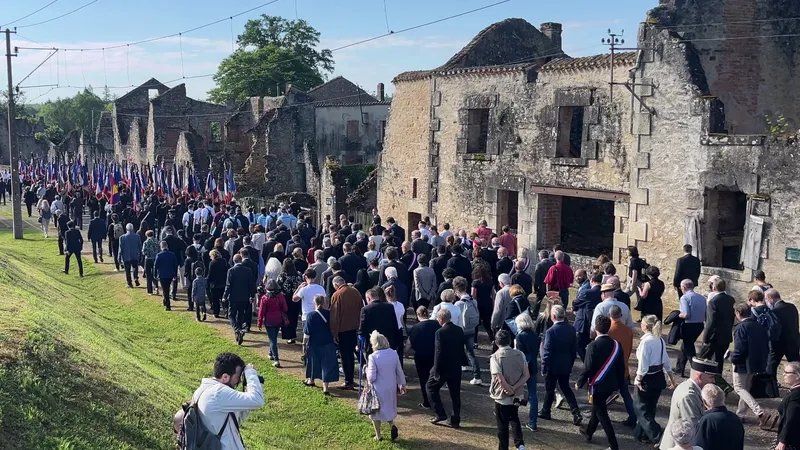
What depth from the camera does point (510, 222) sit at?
21750mm

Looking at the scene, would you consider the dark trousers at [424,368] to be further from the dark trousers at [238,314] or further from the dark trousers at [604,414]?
the dark trousers at [238,314]

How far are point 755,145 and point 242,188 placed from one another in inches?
1060

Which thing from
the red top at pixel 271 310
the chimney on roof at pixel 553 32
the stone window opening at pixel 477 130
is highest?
the chimney on roof at pixel 553 32

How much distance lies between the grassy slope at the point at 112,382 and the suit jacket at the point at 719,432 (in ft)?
13.0

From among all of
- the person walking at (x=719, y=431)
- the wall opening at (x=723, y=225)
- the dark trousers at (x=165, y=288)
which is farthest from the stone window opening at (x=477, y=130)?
the person walking at (x=719, y=431)

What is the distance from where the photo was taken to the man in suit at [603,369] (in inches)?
331

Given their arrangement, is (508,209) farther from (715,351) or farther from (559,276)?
(715,351)

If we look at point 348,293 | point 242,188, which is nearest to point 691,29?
point 348,293

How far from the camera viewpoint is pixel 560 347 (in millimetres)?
9125

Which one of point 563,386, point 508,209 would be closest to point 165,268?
point 563,386

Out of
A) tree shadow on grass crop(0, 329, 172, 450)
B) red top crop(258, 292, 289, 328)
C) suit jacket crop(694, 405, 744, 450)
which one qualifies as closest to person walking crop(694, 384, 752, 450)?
suit jacket crop(694, 405, 744, 450)

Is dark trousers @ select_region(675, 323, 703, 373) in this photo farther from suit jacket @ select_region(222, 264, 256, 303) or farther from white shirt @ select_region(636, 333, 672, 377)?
suit jacket @ select_region(222, 264, 256, 303)

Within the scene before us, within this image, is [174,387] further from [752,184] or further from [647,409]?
[752,184]

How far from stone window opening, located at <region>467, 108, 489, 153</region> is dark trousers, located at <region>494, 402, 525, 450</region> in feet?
45.7
